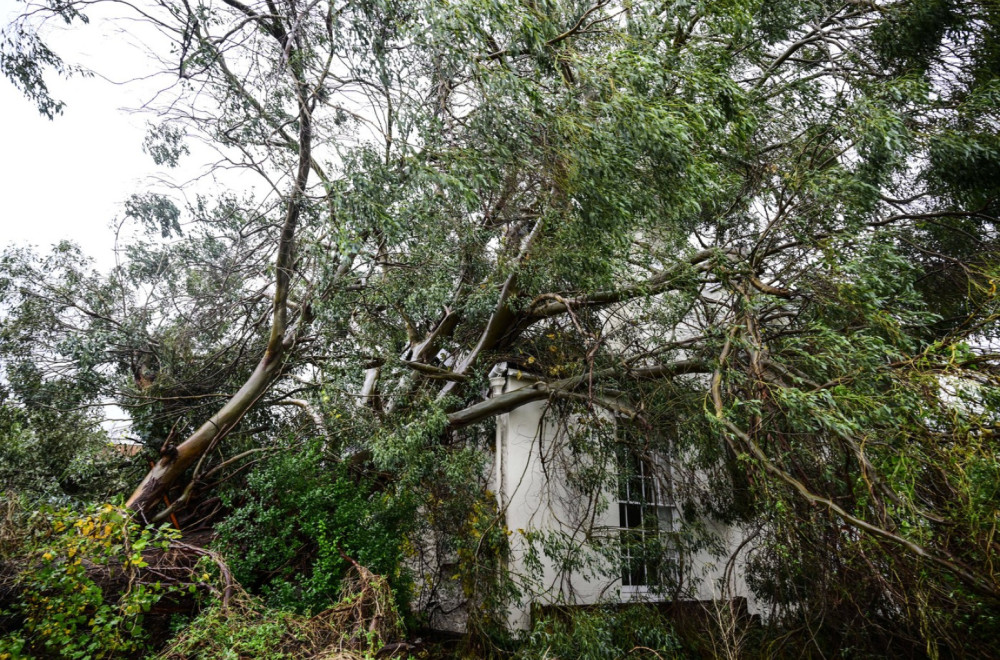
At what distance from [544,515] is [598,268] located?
3.72 m

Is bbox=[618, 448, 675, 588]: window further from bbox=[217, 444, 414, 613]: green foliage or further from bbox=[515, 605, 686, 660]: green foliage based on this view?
bbox=[217, 444, 414, 613]: green foliage

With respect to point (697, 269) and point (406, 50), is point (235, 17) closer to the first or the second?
point (406, 50)

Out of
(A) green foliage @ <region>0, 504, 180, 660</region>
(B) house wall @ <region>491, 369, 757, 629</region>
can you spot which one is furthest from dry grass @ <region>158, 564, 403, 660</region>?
(B) house wall @ <region>491, 369, 757, 629</region>

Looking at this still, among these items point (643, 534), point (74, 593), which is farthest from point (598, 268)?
point (74, 593)

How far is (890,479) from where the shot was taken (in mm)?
4316

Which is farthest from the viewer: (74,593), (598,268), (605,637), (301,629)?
(598,268)

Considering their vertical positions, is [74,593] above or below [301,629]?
above

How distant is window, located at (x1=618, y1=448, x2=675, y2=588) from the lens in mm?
7301

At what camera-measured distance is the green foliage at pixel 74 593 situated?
454 centimetres

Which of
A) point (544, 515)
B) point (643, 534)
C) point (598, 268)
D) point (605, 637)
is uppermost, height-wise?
point (598, 268)

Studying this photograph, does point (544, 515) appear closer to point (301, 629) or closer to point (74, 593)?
point (301, 629)

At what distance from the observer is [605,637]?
6.10 m

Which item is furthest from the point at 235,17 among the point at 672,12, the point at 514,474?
the point at 514,474

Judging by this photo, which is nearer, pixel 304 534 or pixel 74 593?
pixel 74 593
